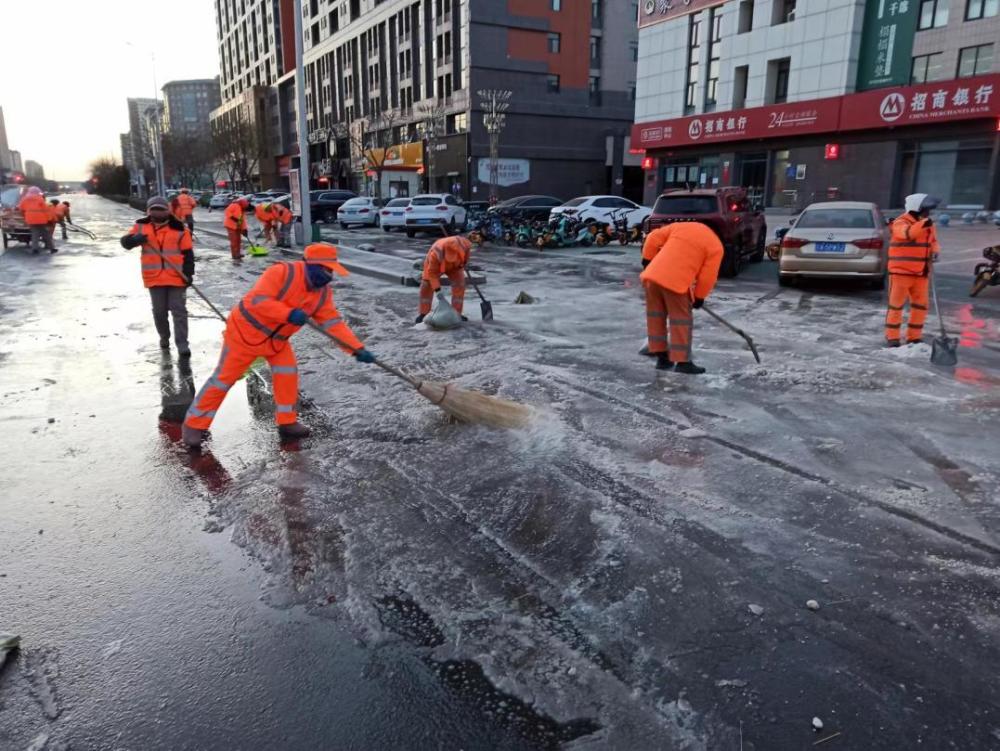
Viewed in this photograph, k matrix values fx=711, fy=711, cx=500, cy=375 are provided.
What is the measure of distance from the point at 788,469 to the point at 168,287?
6342 mm

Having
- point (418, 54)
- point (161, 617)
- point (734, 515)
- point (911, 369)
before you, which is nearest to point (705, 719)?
point (734, 515)

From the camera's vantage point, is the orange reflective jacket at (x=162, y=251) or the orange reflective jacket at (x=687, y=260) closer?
the orange reflective jacket at (x=687, y=260)

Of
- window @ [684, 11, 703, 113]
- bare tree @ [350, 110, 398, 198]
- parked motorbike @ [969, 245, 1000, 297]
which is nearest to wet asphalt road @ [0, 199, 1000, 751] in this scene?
parked motorbike @ [969, 245, 1000, 297]

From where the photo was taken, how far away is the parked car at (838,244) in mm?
11602

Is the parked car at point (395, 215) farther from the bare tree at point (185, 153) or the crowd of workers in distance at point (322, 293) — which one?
the bare tree at point (185, 153)

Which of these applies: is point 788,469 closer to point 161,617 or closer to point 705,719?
point 705,719

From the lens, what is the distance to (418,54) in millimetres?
50531

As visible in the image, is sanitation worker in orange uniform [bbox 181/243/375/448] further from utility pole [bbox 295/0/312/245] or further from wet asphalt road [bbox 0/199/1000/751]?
utility pole [bbox 295/0/312/245]

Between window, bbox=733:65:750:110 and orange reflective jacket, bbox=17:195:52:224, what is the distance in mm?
28369

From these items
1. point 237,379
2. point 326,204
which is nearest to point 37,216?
point 326,204

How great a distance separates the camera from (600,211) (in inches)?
907

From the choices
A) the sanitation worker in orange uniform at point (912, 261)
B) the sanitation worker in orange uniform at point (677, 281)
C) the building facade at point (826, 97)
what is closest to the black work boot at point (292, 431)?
the sanitation worker in orange uniform at point (677, 281)

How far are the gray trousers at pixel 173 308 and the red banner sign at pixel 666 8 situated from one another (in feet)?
110

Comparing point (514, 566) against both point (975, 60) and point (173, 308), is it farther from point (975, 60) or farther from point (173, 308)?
point (975, 60)
